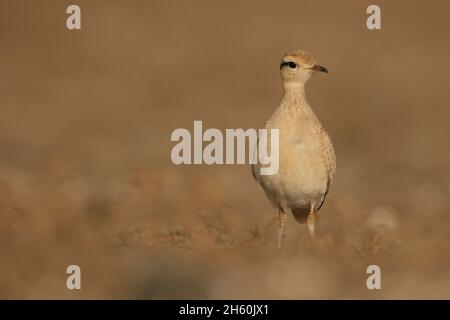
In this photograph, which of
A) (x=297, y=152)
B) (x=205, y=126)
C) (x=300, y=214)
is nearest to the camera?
(x=297, y=152)

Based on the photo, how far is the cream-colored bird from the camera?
436 inches

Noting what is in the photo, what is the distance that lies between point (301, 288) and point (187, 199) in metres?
4.68

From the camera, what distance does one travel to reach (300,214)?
1207cm

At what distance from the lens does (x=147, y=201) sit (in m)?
13.4

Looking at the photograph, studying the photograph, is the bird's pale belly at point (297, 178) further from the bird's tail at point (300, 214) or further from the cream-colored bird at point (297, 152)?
the bird's tail at point (300, 214)

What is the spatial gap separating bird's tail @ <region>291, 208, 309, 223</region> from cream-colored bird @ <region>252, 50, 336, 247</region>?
34cm

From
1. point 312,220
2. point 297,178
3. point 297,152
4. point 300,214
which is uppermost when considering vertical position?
point 297,152

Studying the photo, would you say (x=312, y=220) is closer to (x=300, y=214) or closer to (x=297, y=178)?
(x=300, y=214)

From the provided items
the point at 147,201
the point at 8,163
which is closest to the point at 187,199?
the point at 147,201

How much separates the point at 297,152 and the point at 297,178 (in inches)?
9.8

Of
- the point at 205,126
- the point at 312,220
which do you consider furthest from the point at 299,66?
the point at 205,126

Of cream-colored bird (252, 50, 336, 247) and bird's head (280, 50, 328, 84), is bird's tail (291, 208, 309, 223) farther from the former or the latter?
bird's head (280, 50, 328, 84)

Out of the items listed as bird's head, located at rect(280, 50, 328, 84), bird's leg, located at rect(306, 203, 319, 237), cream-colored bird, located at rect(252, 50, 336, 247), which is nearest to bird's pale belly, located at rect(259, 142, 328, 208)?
cream-colored bird, located at rect(252, 50, 336, 247)

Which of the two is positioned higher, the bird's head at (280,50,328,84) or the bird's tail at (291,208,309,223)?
the bird's head at (280,50,328,84)
